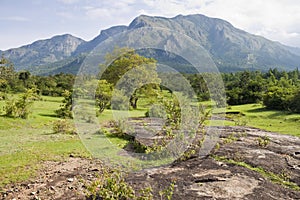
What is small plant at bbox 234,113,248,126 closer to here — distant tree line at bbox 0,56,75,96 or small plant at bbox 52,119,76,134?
small plant at bbox 52,119,76,134

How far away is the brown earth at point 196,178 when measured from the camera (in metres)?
8.38

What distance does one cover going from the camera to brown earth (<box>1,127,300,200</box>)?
27.5ft

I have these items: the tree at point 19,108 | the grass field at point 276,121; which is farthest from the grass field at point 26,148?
the grass field at point 276,121

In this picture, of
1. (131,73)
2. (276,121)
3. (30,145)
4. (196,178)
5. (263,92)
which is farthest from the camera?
(263,92)

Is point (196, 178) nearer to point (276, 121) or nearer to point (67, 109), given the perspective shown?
point (67, 109)

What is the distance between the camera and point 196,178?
9508 millimetres

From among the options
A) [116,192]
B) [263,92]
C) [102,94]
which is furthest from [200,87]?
[116,192]

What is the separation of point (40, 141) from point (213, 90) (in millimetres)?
33632

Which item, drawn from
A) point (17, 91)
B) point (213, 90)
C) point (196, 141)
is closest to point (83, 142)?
point (196, 141)

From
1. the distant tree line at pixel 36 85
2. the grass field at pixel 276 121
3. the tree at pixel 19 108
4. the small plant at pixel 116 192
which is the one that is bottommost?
the grass field at pixel 276 121

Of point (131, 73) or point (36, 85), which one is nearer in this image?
point (131, 73)

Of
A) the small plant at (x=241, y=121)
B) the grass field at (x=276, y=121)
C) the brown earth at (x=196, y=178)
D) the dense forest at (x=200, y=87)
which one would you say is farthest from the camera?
the dense forest at (x=200, y=87)

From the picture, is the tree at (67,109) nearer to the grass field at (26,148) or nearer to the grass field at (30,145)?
the grass field at (30,145)

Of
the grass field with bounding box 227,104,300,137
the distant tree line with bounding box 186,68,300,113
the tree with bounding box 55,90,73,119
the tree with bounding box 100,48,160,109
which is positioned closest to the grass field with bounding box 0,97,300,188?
the grass field with bounding box 227,104,300,137
